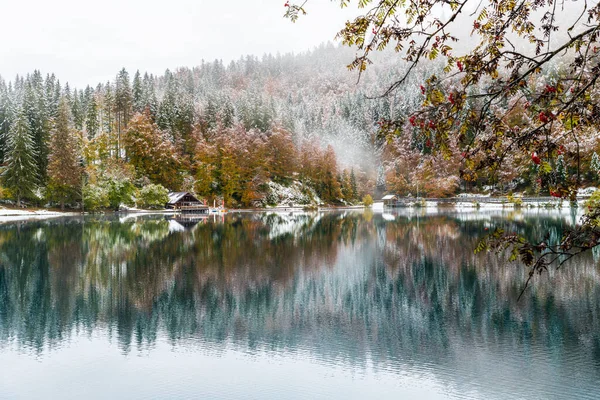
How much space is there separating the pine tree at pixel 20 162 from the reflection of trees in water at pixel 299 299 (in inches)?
1813

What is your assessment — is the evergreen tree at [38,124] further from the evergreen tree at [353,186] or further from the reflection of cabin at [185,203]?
the evergreen tree at [353,186]

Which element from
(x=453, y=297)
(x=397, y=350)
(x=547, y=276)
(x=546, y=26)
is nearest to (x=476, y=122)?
(x=546, y=26)

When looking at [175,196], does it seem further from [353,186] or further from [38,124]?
[353,186]

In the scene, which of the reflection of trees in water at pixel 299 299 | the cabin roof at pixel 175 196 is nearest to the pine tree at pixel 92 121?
the cabin roof at pixel 175 196

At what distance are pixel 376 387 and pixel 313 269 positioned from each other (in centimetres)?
1706

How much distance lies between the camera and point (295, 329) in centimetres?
1703

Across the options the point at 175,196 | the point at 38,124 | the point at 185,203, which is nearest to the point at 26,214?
the point at 38,124

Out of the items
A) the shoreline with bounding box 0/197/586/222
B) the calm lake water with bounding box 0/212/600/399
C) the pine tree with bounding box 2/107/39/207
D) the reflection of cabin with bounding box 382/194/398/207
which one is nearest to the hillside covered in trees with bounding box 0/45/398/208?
the pine tree with bounding box 2/107/39/207

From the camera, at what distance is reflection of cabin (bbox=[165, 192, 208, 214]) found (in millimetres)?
100356

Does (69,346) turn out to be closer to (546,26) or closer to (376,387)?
(376,387)

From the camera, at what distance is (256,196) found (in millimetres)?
118125

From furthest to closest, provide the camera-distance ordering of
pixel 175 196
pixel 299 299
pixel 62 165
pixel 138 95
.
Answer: pixel 138 95, pixel 175 196, pixel 62 165, pixel 299 299

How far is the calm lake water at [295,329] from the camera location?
12414 millimetres

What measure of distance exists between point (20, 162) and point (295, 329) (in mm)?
77164
